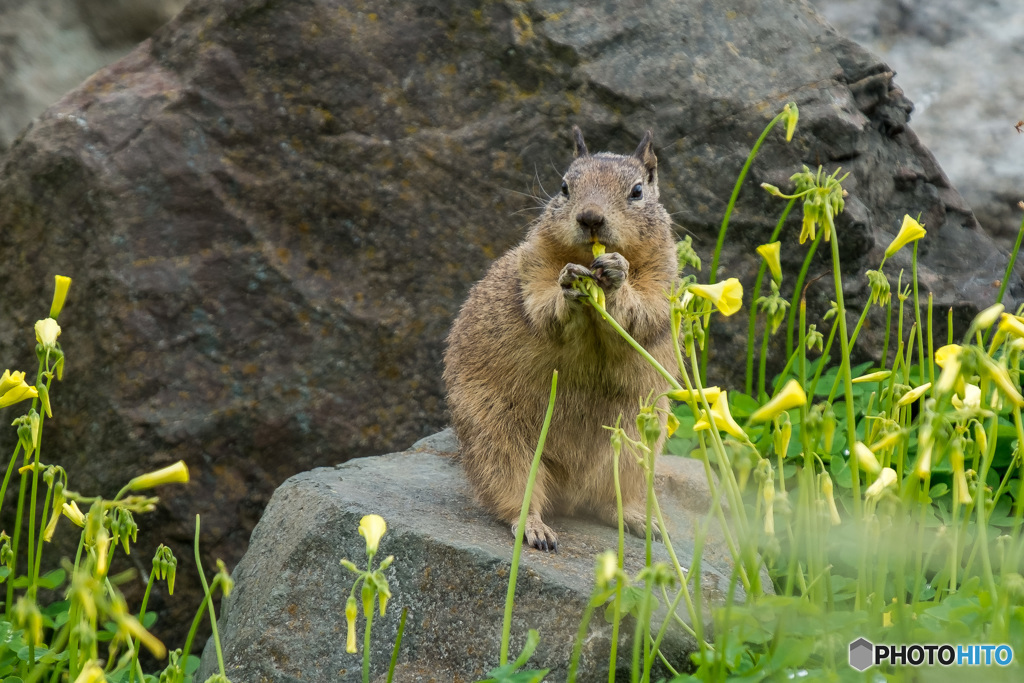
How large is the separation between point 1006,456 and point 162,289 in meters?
4.91

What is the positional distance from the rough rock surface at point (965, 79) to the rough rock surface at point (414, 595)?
5.21m

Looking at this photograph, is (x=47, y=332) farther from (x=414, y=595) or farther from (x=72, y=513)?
(x=414, y=595)

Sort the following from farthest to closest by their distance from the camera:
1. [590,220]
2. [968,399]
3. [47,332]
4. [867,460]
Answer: [590,220] → [47,332] → [968,399] → [867,460]

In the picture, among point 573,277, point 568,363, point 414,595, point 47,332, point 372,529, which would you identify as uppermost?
point 573,277

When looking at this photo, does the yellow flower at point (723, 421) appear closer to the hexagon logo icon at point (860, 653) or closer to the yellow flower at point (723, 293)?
the yellow flower at point (723, 293)

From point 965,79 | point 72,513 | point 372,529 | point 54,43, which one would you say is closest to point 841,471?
point 372,529

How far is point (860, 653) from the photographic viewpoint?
2947 mm

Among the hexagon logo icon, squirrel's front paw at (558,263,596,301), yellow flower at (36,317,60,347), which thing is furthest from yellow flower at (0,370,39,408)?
the hexagon logo icon

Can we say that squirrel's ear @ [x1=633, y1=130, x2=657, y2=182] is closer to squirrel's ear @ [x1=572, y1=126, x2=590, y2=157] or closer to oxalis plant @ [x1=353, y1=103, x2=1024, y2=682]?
squirrel's ear @ [x1=572, y1=126, x2=590, y2=157]

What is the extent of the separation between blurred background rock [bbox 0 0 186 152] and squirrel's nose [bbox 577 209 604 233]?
6378 millimetres

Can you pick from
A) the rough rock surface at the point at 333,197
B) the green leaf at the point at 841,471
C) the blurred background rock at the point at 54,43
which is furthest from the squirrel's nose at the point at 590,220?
the blurred background rock at the point at 54,43

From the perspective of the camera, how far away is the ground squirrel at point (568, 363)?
4625mm

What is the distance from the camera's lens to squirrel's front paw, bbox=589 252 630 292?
4148 mm

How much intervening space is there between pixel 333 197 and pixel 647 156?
7.25 feet
